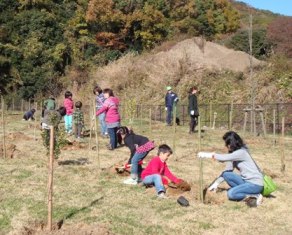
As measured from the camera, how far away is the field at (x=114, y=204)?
683 cm

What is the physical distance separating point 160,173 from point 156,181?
0.23 m

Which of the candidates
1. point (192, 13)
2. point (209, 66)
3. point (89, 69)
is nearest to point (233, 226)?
point (209, 66)

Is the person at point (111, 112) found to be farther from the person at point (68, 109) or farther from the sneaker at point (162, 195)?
the sneaker at point (162, 195)

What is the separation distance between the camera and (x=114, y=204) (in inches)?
310

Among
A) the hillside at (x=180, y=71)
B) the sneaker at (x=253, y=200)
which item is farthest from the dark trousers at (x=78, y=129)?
the hillside at (x=180, y=71)

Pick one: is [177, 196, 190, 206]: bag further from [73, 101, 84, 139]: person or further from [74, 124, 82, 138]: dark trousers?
[74, 124, 82, 138]: dark trousers

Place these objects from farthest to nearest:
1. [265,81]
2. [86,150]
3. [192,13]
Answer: [192,13]
[265,81]
[86,150]

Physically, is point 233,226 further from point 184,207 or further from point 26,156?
point 26,156

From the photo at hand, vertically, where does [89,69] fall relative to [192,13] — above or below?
below

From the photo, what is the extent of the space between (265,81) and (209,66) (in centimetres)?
535

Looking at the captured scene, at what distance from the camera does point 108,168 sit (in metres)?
10.6

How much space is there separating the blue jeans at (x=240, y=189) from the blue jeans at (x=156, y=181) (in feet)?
3.45

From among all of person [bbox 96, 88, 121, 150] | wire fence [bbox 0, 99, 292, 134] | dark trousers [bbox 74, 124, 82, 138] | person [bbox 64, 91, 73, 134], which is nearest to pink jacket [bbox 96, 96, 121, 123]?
person [bbox 96, 88, 121, 150]

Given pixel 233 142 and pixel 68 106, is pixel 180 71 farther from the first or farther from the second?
pixel 233 142
